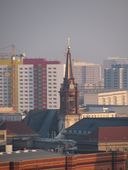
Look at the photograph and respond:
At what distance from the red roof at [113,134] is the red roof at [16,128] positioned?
7407mm

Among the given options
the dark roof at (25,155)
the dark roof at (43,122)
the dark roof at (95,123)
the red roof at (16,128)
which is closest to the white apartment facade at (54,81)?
the dark roof at (43,122)

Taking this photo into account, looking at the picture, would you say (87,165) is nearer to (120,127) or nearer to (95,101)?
(120,127)

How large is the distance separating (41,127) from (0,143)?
50.0 ft

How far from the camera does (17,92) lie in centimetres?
17788

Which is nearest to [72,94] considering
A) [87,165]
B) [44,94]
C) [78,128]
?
[78,128]

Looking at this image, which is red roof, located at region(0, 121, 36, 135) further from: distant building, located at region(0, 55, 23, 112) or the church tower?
distant building, located at region(0, 55, 23, 112)

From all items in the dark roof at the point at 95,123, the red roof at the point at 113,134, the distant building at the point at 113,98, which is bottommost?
the red roof at the point at 113,134

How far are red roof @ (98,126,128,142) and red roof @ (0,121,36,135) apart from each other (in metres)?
7.41

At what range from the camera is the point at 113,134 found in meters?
111

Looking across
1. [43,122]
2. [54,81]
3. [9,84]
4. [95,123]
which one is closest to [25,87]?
[9,84]

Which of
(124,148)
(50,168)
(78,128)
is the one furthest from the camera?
(78,128)

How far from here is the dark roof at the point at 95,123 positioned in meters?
116

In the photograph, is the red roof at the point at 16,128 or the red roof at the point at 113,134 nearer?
the red roof at the point at 113,134

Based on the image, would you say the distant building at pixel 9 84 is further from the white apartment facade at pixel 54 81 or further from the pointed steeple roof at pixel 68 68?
the pointed steeple roof at pixel 68 68
